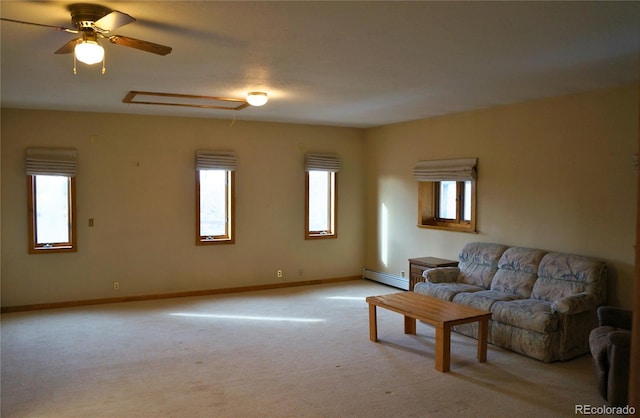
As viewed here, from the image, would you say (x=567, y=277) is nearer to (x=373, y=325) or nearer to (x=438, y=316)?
(x=438, y=316)

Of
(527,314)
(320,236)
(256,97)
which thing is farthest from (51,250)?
(527,314)

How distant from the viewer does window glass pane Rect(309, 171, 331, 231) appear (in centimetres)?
782

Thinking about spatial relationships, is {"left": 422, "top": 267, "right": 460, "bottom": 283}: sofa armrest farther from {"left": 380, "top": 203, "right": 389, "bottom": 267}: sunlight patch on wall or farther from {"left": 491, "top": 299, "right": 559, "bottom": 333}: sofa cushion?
{"left": 380, "top": 203, "right": 389, "bottom": 267}: sunlight patch on wall

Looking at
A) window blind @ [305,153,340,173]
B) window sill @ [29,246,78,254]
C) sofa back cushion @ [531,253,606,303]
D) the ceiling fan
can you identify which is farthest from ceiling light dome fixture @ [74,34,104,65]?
window blind @ [305,153,340,173]

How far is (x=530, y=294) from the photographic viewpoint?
496cm

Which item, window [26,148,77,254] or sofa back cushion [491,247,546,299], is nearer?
sofa back cushion [491,247,546,299]

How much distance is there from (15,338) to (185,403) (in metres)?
2.53

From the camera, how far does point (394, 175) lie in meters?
7.47

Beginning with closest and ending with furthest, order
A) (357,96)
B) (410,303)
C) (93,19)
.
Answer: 1. (93,19)
2. (410,303)
3. (357,96)

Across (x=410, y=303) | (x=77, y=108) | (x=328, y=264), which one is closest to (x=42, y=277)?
(x=77, y=108)

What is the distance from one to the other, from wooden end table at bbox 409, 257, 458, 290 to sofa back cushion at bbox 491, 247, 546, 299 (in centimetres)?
83

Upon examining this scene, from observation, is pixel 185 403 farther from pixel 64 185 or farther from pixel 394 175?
pixel 394 175

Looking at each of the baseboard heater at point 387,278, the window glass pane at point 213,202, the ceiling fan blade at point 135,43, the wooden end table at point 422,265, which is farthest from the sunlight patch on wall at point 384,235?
the ceiling fan blade at point 135,43

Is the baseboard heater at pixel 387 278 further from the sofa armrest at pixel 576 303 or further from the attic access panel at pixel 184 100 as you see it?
the attic access panel at pixel 184 100
